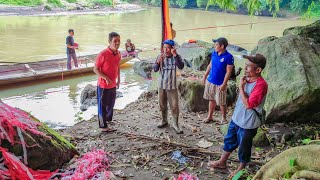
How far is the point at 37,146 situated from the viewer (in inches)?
123

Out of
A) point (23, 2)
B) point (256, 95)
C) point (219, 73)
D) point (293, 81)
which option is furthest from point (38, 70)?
point (23, 2)

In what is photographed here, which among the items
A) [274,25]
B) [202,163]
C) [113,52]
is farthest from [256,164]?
[274,25]

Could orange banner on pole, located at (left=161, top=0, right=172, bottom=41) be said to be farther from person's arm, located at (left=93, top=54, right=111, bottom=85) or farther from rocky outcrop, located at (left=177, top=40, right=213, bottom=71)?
person's arm, located at (left=93, top=54, right=111, bottom=85)

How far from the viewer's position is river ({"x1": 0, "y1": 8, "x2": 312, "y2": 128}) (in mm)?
10959

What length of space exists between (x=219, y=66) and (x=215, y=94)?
0.58 metres

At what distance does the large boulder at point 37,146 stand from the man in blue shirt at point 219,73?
3.26 meters

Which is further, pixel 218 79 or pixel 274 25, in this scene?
pixel 274 25

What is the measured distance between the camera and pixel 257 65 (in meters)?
3.87

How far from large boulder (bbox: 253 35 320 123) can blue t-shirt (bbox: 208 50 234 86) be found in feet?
2.94

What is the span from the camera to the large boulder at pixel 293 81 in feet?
18.4

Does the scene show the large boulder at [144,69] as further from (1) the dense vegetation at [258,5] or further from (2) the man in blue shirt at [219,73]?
(2) the man in blue shirt at [219,73]

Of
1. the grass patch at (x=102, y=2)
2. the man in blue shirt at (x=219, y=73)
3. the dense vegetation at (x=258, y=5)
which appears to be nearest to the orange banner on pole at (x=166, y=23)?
the dense vegetation at (x=258, y=5)

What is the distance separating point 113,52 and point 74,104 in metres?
5.90

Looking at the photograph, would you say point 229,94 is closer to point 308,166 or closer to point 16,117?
point 308,166
